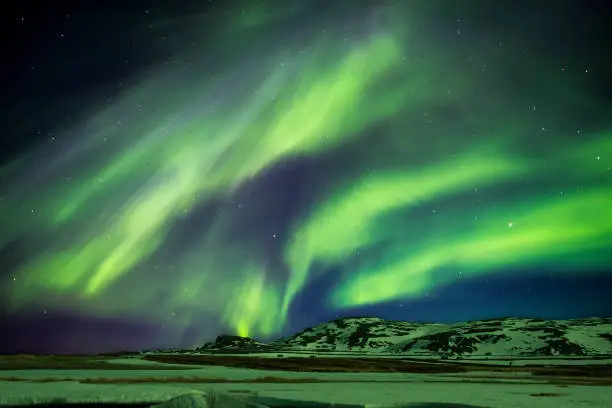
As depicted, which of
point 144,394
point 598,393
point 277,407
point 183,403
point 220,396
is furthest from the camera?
point 598,393

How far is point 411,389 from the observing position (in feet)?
144

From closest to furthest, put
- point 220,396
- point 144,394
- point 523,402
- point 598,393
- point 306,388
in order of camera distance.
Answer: point 220,396 → point 523,402 → point 144,394 → point 598,393 → point 306,388

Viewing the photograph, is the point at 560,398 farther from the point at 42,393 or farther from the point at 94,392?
the point at 42,393

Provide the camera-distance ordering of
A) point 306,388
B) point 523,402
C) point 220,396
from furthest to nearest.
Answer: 1. point 306,388
2. point 523,402
3. point 220,396

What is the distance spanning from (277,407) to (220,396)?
396 cm

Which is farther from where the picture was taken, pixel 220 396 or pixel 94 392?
pixel 94 392

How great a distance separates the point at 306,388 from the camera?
1742 inches

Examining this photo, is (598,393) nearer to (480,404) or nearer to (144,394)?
(480,404)

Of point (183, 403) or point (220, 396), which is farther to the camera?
point (220, 396)

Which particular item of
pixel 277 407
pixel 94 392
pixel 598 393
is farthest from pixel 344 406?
pixel 598 393

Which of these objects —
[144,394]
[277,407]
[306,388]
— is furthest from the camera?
[306,388]

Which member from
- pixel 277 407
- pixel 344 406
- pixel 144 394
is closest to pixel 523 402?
pixel 344 406

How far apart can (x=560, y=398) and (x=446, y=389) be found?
28.8ft

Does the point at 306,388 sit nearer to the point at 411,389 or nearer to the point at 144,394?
the point at 411,389
